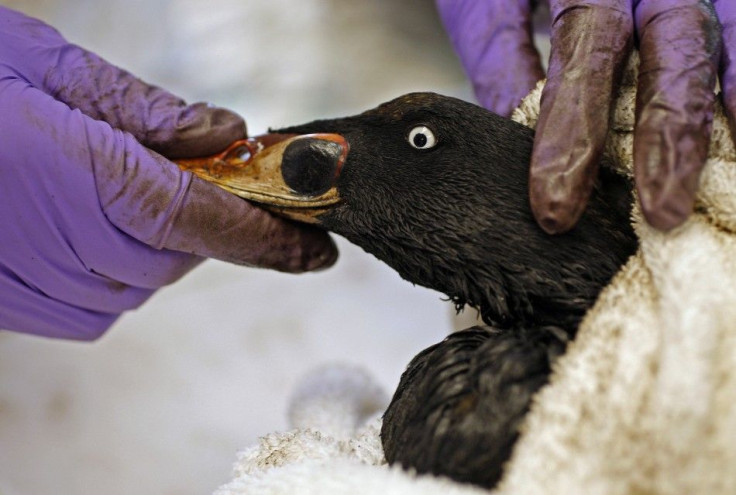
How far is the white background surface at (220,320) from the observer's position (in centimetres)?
150

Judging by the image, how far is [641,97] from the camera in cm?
75

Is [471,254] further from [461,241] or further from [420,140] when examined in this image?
[420,140]

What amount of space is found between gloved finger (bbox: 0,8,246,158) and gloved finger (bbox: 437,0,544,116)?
0.45 m

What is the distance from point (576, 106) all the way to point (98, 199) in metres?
0.63

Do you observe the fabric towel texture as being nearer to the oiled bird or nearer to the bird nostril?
the oiled bird

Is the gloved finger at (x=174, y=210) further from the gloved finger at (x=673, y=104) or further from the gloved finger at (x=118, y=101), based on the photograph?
the gloved finger at (x=673, y=104)

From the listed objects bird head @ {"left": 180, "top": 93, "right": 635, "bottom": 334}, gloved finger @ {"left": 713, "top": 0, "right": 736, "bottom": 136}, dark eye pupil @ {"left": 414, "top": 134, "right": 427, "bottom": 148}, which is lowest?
bird head @ {"left": 180, "top": 93, "right": 635, "bottom": 334}

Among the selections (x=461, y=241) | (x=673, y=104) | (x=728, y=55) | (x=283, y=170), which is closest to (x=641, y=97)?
(x=673, y=104)

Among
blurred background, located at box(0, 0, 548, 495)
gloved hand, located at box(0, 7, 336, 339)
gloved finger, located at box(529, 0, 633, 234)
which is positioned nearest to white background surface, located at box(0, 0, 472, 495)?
blurred background, located at box(0, 0, 548, 495)

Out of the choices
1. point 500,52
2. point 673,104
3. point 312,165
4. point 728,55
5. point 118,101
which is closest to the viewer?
point 673,104

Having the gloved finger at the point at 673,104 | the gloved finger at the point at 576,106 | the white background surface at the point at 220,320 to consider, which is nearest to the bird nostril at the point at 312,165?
the gloved finger at the point at 576,106

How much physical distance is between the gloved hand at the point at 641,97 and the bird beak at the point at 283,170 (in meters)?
0.29

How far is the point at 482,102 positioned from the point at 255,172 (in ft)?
1.49

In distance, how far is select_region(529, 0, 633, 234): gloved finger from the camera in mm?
730
